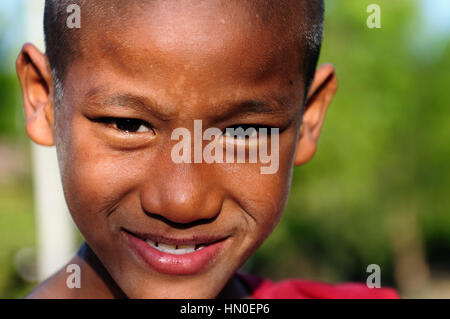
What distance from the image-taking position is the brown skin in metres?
1.11

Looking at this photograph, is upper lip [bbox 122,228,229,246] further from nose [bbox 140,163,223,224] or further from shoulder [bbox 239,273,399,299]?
shoulder [bbox 239,273,399,299]

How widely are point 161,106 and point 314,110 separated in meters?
0.58

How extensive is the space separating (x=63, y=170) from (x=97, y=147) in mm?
117

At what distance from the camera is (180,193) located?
3.62 feet

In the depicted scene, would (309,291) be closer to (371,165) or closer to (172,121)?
(172,121)

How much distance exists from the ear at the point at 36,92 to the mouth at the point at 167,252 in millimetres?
349

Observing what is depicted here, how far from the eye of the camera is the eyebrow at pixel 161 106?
3.65 feet

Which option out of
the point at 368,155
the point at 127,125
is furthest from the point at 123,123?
the point at 368,155

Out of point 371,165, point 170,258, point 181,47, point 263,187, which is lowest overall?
point 371,165

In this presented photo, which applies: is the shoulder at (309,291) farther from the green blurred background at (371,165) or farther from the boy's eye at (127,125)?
the green blurred background at (371,165)

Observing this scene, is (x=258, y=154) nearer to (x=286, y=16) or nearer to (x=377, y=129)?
(x=286, y=16)

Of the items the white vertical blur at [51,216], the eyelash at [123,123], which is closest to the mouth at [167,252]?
the eyelash at [123,123]

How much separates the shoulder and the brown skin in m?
0.43

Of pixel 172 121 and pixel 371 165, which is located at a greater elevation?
pixel 172 121
